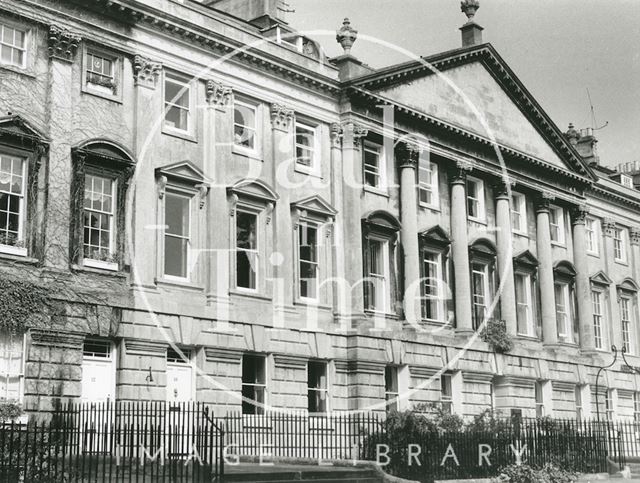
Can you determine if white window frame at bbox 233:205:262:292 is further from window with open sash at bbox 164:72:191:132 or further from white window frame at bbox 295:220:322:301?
window with open sash at bbox 164:72:191:132

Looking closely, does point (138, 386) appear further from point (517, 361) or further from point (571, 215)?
point (571, 215)

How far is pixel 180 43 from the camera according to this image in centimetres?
2806

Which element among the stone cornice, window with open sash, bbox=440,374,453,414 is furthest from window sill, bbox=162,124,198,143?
window with open sash, bbox=440,374,453,414

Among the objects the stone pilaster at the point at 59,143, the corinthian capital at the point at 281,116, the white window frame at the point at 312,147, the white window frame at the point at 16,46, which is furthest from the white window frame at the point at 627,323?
the white window frame at the point at 16,46

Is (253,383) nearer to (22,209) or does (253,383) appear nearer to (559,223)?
(22,209)

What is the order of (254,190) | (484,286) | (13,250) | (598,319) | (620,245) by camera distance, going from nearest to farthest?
(13,250) → (254,190) → (484,286) → (598,319) → (620,245)

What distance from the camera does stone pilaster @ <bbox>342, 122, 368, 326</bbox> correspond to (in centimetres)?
3181

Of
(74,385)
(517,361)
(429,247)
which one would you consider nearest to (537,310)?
(517,361)

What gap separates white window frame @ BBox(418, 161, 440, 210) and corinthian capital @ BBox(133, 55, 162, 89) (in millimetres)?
11823

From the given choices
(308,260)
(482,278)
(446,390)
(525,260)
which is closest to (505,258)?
(482,278)

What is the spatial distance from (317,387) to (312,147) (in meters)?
7.98

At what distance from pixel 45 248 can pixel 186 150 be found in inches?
226

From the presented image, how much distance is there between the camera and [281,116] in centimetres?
3106

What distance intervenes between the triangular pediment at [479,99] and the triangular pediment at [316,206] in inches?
168
